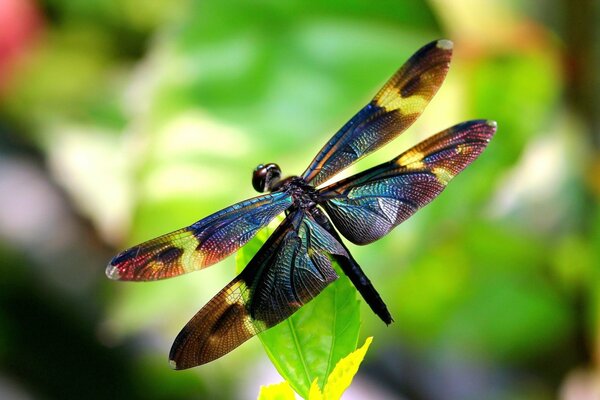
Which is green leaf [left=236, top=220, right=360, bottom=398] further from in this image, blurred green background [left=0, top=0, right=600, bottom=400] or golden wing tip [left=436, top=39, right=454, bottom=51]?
blurred green background [left=0, top=0, right=600, bottom=400]

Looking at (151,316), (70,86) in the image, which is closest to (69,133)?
(70,86)

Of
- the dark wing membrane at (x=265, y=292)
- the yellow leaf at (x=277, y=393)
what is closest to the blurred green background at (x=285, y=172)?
the dark wing membrane at (x=265, y=292)

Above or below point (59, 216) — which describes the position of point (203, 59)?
below

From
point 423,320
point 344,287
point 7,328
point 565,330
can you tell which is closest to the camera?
point 344,287

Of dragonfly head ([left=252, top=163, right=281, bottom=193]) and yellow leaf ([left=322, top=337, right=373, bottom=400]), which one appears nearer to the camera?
yellow leaf ([left=322, top=337, right=373, bottom=400])

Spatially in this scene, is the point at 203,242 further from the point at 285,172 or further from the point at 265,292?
the point at 285,172

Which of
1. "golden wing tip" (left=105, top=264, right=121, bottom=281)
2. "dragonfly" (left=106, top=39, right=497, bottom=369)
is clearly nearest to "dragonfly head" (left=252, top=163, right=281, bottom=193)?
"dragonfly" (left=106, top=39, right=497, bottom=369)

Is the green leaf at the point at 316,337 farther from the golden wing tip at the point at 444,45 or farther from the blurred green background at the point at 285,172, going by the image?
the blurred green background at the point at 285,172

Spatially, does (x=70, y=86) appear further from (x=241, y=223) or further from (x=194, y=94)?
(x=241, y=223)

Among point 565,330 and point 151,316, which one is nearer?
point 151,316
